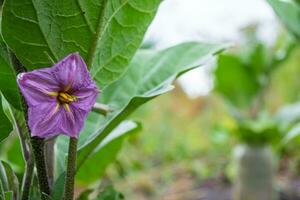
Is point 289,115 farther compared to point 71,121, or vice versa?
point 289,115

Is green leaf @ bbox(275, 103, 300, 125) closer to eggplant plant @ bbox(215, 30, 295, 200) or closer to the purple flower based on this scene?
eggplant plant @ bbox(215, 30, 295, 200)

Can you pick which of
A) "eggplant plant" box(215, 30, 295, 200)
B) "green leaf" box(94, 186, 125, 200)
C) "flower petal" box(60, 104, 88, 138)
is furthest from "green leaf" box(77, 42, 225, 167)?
"eggplant plant" box(215, 30, 295, 200)

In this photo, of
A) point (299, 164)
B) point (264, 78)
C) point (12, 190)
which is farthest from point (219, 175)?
point (12, 190)

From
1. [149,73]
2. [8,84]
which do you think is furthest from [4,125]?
[149,73]

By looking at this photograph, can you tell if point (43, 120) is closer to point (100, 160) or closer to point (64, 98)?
point (64, 98)

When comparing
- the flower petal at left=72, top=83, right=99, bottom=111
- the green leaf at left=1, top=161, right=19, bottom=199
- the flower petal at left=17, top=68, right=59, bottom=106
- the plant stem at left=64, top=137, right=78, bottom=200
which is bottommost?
the green leaf at left=1, top=161, right=19, bottom=199

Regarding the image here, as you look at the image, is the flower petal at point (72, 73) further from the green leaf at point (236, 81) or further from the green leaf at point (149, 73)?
the green leaf at point (236, 81)
